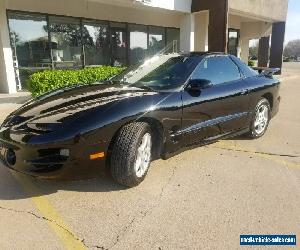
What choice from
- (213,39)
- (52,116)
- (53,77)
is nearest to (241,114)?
(52,116)

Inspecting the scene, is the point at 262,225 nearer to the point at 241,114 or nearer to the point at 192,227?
the point at 192,227

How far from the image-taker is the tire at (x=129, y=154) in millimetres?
3209

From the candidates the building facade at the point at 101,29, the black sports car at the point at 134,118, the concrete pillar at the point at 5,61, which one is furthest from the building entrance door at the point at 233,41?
the black sports car at the point at 134,118

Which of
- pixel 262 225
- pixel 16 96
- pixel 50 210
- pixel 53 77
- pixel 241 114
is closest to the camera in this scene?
pixel 262 225

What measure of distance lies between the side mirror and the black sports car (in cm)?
1

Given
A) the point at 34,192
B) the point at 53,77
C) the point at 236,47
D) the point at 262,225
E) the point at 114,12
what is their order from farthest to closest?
the point at 236,47 < the point at 114,12 < the point at 53,77 < the point at 34,192 < the point at 262,225

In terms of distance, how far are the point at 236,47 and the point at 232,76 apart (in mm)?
17174

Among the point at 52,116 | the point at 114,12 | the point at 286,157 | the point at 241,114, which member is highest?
the point at 114,12

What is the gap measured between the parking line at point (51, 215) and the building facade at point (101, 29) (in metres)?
7.86

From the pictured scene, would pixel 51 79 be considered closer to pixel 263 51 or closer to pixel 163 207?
pixel 163 207

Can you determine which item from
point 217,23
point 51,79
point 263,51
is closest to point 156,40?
point 217,23

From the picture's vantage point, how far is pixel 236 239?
8.56 feet

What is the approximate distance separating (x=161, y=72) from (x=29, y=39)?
8125 millimetres

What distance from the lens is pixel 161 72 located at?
14.1ft
